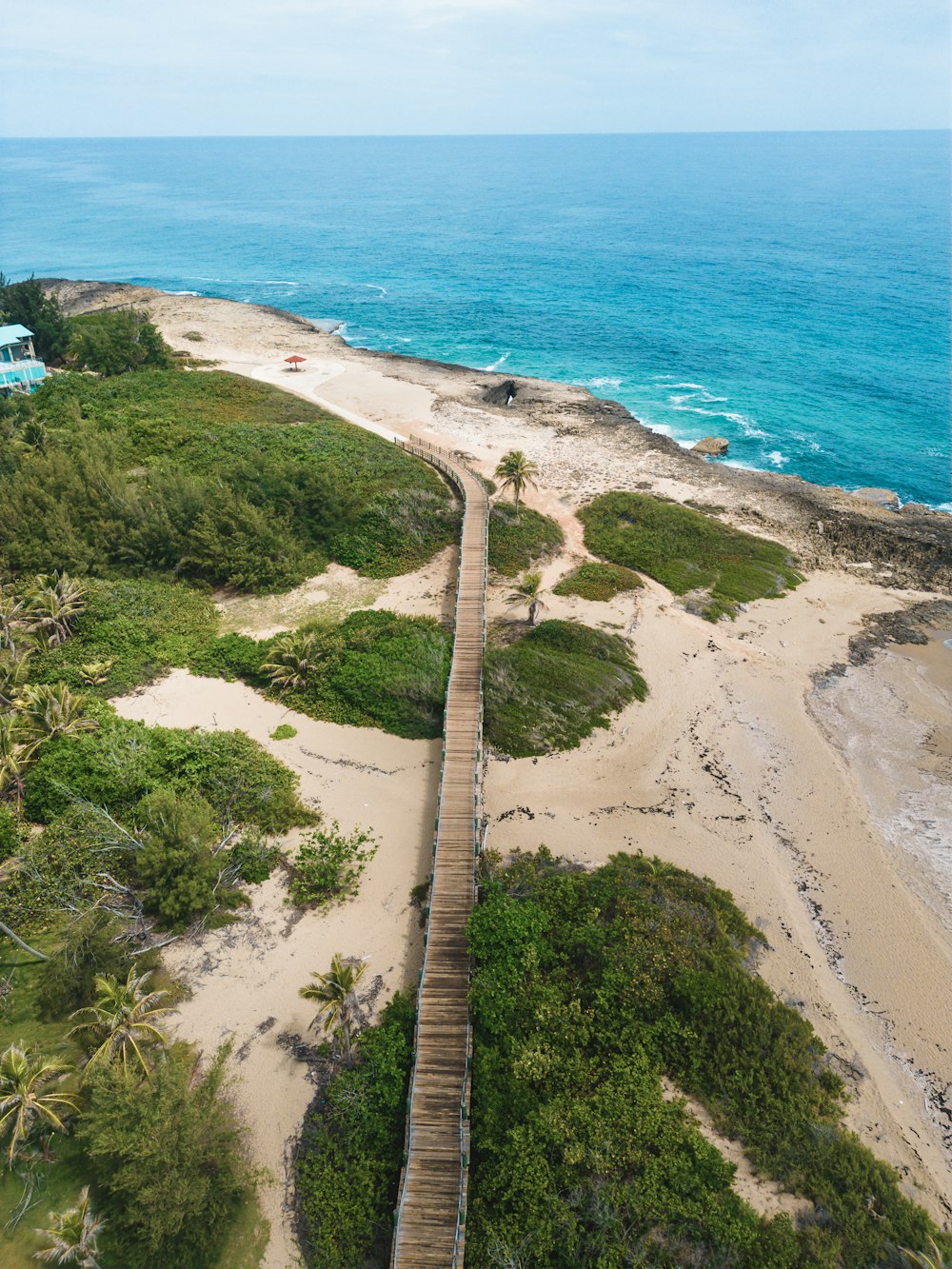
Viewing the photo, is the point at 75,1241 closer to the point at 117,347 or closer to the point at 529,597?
the point at 529,597

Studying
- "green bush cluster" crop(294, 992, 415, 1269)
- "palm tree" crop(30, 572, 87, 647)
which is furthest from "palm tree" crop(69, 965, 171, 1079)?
"palm tree" crop(30, 572, 87, 647)

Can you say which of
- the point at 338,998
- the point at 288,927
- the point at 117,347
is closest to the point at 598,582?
the point at 288,927

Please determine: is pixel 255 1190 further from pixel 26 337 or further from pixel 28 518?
pixel 26 337

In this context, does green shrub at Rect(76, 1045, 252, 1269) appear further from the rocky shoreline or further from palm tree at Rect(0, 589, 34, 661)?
the rocky shoreline

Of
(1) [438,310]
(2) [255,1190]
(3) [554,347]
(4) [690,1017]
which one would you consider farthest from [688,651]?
(1) [438,310]

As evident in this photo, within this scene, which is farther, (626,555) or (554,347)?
(554,347)

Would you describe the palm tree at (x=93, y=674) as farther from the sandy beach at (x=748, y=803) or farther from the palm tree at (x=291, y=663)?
the palm tree at (x=291, y=663)
